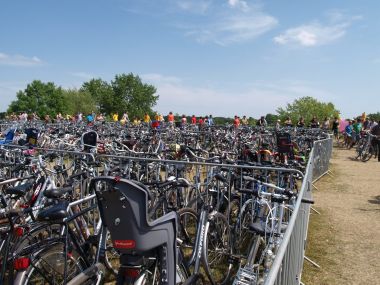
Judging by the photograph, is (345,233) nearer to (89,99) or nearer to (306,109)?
(306,109)

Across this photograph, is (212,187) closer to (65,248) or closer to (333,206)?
(65,248)

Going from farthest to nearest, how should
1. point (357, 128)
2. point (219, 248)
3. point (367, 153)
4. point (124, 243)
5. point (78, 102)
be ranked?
point (78, 102)
point (357, 128)
point (367, 153)
point (219, 248)
point (124, 243)

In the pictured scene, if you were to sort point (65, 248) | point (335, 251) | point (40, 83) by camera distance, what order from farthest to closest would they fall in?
point (40, 83) → point (335, 251) → point (65, 248)

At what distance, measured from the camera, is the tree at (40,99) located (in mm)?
78688

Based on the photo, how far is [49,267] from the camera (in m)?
3.07

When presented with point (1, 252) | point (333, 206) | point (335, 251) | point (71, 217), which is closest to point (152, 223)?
point (71, 217)

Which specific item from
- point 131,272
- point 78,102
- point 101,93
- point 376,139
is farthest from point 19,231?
point 101,93

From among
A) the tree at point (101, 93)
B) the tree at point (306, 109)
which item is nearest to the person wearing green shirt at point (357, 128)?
the tree at point (306, 109)

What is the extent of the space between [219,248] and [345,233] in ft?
9.72

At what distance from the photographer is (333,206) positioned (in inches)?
313

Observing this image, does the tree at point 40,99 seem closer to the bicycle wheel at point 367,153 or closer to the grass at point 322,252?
the bicycle wheel at point 367,153

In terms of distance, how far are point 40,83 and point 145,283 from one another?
8613cm

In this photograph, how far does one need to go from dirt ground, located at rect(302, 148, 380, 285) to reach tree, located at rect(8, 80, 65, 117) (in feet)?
249

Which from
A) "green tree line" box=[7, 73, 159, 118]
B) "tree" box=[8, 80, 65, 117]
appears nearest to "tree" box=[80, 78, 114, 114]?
"green tree line" box=[7, 73, 159, 118]
